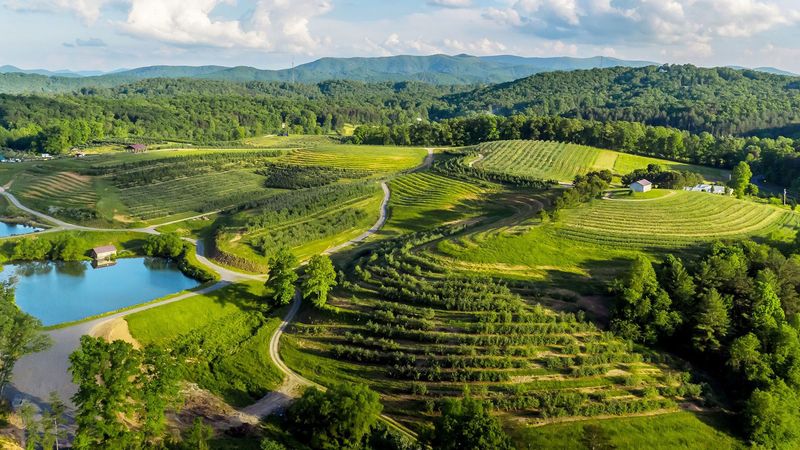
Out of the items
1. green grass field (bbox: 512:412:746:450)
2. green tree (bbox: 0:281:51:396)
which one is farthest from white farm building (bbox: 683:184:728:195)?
green tree (bbox: 0:281:51:396)

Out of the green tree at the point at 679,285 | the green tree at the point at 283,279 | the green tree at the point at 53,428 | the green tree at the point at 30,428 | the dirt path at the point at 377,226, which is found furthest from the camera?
the dirt path at the point at 377,226

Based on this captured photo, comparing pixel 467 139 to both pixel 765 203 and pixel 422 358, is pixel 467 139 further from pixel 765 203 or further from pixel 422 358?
pixel 422 358

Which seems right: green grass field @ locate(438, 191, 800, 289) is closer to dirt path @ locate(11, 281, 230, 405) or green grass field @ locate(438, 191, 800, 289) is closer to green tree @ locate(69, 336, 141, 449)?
green tree @ locate(69, 336, 141, 449)

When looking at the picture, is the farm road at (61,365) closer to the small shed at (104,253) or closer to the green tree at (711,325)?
the small shed at (104,253)

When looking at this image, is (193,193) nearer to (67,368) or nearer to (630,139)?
(67,368)

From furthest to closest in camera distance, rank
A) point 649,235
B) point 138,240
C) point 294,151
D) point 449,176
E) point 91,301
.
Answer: point 294,151 → point 449,176 → point 138,240 → point 649,235 → point 91,301

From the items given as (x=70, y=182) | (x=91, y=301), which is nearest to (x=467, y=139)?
(x=70, y=182)

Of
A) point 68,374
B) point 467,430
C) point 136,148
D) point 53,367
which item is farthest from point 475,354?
point 136,148

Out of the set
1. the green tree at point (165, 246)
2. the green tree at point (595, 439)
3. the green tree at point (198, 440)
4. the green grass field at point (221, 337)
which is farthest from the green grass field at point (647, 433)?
the green tree at point (165, 246)
